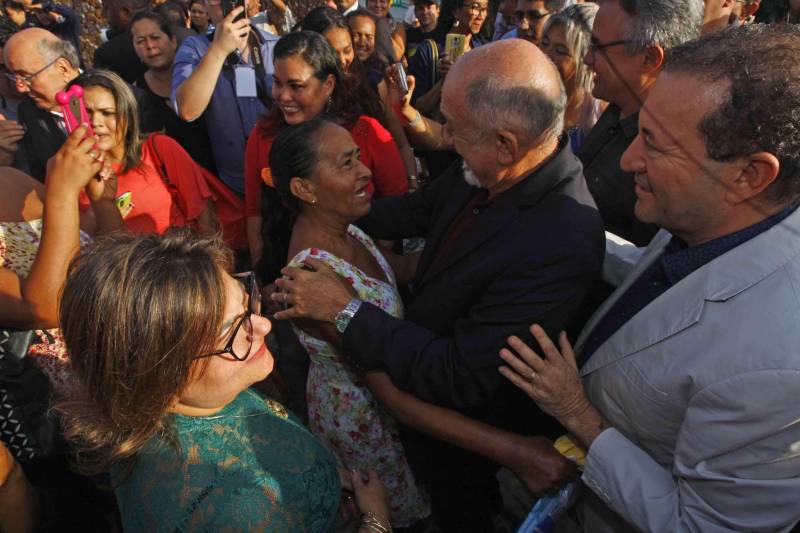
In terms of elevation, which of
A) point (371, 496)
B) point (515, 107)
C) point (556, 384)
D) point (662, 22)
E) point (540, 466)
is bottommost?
point (371, 496)

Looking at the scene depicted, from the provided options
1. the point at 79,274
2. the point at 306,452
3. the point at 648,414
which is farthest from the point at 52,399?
the point at 648,414

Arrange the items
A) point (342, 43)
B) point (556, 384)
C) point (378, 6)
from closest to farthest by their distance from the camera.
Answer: point (556, 384) → point (342, 43) → point (378, 6)

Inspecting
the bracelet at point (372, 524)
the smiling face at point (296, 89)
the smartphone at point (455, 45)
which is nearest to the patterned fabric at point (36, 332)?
the bracelet at point (372, 524)

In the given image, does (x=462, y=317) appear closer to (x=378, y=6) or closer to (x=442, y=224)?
(x=442, y=224)

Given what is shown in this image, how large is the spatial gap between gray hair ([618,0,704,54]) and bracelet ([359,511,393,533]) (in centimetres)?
226

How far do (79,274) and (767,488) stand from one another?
1.67 m

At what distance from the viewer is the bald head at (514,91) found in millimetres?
1715

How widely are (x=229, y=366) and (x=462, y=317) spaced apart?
82cm

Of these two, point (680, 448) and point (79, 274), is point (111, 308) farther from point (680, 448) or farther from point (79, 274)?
point (680, 448)

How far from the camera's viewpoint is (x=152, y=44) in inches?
176

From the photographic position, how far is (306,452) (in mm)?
1497

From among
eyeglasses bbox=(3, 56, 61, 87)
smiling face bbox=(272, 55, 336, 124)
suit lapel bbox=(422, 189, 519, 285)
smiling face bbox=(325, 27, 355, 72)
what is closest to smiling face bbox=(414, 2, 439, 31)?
smiling face bbox=(325, 27, 355, 72)

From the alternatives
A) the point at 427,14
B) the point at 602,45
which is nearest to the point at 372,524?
the point at 602,45

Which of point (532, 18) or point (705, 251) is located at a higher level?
point (705, 251)
